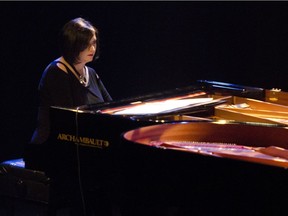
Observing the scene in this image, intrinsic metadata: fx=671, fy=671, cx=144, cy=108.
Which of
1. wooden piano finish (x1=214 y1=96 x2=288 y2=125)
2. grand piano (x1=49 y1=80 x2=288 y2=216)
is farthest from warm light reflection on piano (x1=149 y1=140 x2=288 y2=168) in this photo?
wooden piano finish (x1=214 y1=96 x2=288 y2=125)

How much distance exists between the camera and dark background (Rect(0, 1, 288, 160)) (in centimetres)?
467

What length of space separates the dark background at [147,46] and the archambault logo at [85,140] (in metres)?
1.55

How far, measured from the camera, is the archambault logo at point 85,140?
123 inches

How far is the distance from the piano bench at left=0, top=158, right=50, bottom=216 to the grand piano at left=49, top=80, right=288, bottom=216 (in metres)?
0.53

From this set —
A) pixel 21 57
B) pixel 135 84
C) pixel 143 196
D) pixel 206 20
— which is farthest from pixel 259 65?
pixel 143 196

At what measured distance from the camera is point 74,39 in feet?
12.7

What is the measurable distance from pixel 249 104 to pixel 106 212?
102cm

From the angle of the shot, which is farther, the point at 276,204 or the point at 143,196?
the point at 143,196

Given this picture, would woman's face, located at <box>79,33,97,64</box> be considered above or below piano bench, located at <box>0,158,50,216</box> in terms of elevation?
above

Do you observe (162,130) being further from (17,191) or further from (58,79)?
(17,191)

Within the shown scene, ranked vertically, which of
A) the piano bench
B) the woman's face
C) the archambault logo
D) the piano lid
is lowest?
the piano bench

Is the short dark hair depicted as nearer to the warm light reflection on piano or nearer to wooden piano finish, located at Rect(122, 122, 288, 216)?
the warm light reflection on piano

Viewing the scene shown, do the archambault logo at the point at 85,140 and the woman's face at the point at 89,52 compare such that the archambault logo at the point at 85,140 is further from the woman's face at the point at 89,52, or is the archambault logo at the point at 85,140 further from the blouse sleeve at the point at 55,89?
the woman's face at the point at 89,52

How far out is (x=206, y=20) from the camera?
195 inches
